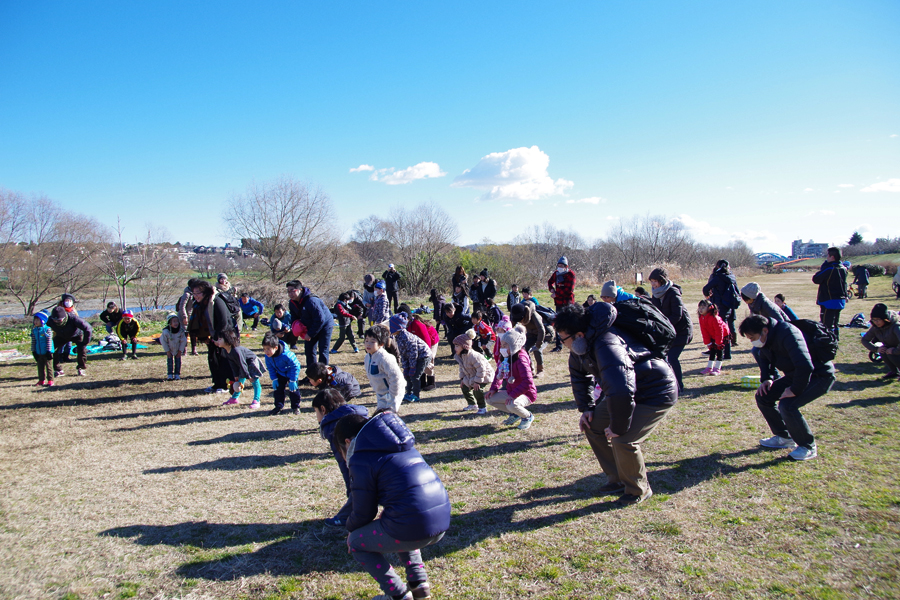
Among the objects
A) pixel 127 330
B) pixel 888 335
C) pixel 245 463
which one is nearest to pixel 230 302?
pixel 245 463

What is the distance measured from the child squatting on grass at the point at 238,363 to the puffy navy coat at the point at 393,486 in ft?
18.1

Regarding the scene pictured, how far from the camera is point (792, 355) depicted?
4441 millimetres

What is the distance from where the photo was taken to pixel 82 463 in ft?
18.3

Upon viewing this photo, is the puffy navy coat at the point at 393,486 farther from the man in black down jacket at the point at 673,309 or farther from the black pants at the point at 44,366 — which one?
the black pants at the point at 44,366

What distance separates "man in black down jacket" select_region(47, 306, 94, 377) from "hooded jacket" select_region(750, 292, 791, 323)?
1212 cm

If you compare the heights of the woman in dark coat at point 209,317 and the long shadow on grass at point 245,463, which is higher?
the woman in dark coat at point 209,317

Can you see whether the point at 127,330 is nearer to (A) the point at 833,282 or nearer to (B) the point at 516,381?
(B) the point at 516,381

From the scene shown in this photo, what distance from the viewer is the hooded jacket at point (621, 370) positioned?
351 centimetres

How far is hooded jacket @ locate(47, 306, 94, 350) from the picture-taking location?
924 centimetres

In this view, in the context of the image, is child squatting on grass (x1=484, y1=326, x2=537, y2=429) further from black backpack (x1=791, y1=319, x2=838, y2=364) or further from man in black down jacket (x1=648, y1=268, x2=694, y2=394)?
black backpack (x1=791, y1=319, x2=838, y2=364)

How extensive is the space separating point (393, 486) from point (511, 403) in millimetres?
3566

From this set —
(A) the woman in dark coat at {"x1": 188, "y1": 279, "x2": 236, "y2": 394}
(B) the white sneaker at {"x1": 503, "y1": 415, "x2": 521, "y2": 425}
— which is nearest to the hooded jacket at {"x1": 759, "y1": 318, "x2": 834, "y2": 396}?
(B) the white sneaker at {"x1": 503, "y1": 415, "x2": 521, "y2": 425}

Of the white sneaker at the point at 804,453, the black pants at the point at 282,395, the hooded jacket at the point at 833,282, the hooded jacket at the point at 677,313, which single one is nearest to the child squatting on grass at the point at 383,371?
the black pants at the point at 282,395

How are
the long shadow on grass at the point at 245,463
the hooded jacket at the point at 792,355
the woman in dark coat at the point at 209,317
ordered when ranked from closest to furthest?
the hooded jacket at the point at 792,355
the long shadow on grass at the point at 245,463
the woman in dark coat at the point at 209,317
